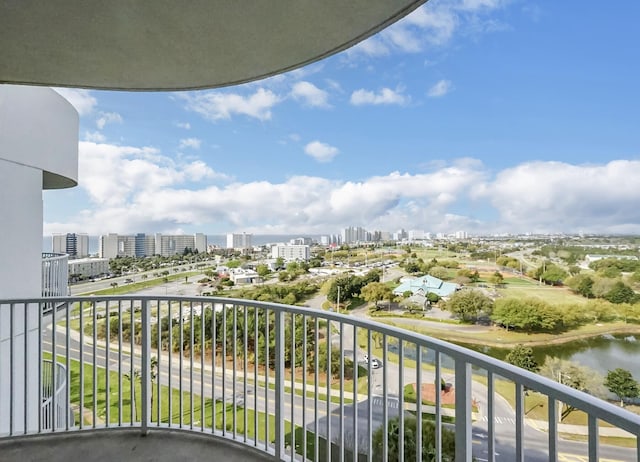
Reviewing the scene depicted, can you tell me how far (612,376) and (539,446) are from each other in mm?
4852

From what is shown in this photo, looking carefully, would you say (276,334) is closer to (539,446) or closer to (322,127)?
(539,446)

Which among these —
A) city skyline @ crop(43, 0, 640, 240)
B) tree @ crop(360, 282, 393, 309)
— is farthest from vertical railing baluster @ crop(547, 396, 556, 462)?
city skyline @ crop(43, 0, 640, 240)

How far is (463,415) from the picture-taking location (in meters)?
1.33

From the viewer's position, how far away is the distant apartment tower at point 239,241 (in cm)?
1100

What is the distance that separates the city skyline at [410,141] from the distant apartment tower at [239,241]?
598 mm

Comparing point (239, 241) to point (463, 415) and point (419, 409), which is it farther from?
point (463, 415)

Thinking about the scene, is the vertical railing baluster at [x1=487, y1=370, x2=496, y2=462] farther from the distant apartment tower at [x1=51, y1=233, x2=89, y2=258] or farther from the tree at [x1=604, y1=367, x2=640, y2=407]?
the distant apartment tower at [x1=51, y1=233, x2=89, y2=258]

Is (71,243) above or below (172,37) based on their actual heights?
below

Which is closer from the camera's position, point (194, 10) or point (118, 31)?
point (194, 10)

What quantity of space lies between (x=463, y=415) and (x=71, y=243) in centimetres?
1084

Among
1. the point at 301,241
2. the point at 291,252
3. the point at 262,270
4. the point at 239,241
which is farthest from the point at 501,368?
the point at 239,241

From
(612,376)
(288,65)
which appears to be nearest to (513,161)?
(612,376)

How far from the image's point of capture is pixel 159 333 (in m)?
2.74

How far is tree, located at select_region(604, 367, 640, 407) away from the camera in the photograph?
173 inches
